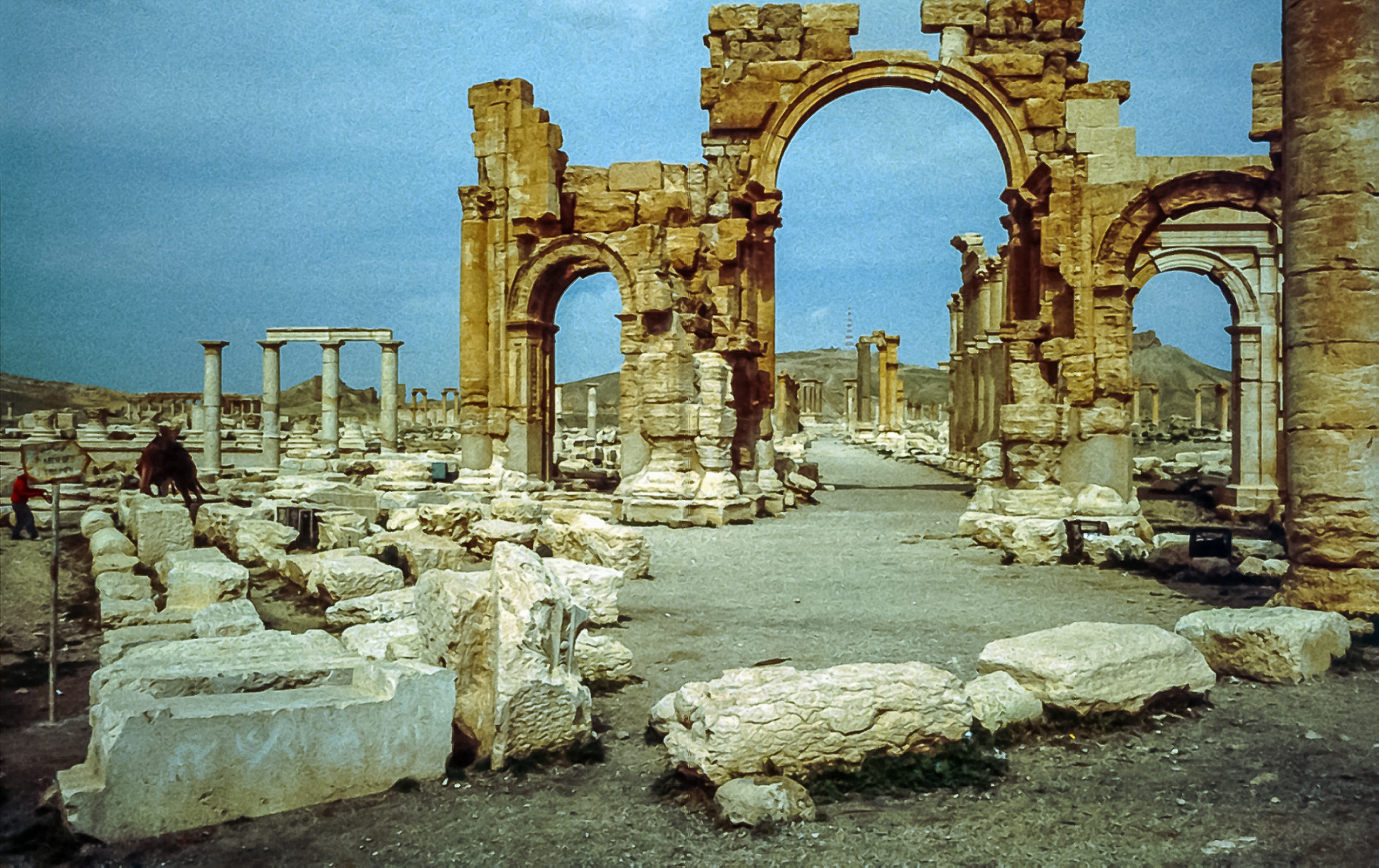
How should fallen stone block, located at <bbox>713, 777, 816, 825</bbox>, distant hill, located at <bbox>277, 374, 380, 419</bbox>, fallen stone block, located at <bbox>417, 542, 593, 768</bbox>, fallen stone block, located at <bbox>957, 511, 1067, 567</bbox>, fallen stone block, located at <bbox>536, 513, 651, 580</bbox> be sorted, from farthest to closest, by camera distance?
distant hill, located at <bbox>277, 374, 380, 419</bbox>, fallen stone block, located at <bbox>957, 511, 1067, 567</bbox>, fallen stone block, located at <bbox>536, 513, 651, 580</bbox>, fallen stone block, located at <bbox>417, 542, 593, 768</bbox>, fallen stone block, located at <bbox>713, 777, 816, 825</bbox>

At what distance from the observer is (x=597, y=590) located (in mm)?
6984

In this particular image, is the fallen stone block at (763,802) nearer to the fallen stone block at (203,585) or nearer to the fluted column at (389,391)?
the fallen stone block at (203,585)

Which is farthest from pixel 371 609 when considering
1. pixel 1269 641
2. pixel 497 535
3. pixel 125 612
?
pixel 1269 641

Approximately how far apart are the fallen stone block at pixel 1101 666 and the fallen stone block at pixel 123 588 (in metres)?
6.23

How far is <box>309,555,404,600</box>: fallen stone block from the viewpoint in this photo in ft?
24.9

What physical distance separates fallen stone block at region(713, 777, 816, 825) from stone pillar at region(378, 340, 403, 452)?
26.5 meters

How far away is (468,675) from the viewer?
14.2ft

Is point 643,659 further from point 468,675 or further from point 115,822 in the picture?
point 115,822

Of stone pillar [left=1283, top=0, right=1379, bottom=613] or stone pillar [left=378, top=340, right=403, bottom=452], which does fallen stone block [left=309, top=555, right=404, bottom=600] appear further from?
stone pillar [left=378, top=340, right=403, bottom=452]

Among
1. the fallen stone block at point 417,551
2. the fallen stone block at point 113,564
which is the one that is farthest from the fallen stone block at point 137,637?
the fallen stone block at point 113,564

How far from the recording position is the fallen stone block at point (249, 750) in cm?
339

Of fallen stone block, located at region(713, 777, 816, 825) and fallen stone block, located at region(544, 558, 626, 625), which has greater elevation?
fallen stone block, located at region(544, 558, 626, 625)

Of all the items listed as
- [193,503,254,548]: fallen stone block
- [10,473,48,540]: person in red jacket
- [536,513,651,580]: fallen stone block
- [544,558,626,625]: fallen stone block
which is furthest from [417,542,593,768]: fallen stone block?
[10,473,48,540]: person in red jacket

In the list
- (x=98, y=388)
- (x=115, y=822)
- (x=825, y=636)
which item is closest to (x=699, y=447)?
(x=825, y=636)
